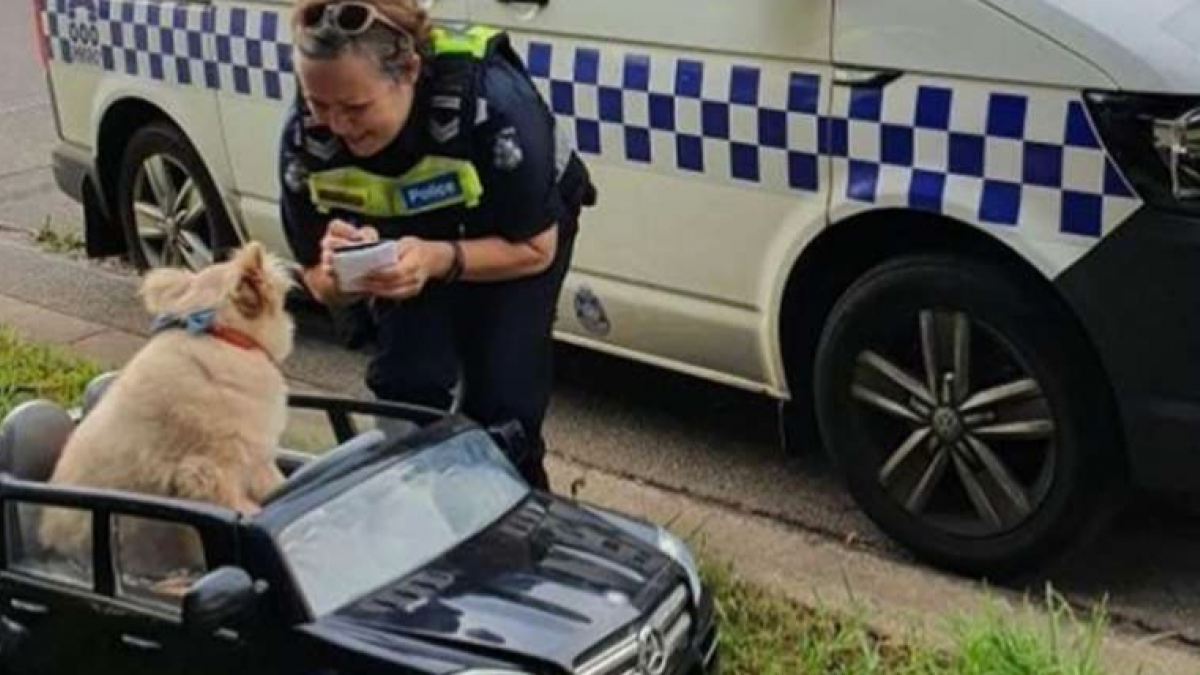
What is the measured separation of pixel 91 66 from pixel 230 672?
11.4ft

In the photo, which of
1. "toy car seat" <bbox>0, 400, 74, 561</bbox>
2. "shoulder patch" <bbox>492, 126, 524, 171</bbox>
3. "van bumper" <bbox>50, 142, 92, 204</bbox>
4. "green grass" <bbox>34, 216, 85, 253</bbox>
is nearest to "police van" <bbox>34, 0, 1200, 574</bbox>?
"shoulder patch" <bbox>492, 126, 524, 171</bbox>

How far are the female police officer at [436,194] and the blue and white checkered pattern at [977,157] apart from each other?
1.94 ft

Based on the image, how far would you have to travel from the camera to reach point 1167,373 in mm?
3600

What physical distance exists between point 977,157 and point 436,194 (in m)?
1.08

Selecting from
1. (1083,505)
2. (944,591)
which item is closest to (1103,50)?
(1083,505)

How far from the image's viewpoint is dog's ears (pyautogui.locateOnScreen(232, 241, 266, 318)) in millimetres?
3051

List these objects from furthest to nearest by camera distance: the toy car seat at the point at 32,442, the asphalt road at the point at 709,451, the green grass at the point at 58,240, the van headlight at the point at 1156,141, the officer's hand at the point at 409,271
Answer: the green grass at the point at 58,240, the asphalt road at the point at 709,451, the van headlight at the point at 1156,141, the toy car seat at the point at 32,442, the officer's hand at the point at 409,271

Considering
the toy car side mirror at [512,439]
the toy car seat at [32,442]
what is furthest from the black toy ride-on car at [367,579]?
the toy car side mirror at [512,439]

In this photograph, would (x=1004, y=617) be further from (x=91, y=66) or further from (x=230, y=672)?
(x=91, y=66)

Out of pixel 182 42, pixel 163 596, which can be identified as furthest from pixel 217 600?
pixel 182 42

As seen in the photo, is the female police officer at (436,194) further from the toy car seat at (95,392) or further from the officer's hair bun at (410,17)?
the toy car seat at (95,392)

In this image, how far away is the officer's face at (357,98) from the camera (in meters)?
3.18

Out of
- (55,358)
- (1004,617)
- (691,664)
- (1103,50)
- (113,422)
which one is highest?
(1103,50)

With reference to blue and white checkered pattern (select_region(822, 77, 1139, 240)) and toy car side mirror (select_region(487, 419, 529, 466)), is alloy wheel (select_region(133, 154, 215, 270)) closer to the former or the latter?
toy car side mirror (select_region(487, 419, 529, 466))
